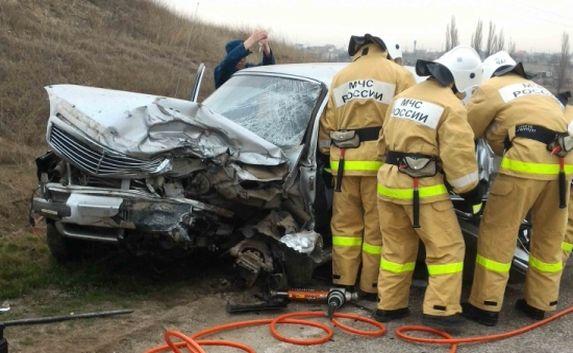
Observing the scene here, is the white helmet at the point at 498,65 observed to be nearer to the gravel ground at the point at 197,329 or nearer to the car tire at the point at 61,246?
the gravel ground at the point at 197,329

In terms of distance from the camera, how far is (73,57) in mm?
11695

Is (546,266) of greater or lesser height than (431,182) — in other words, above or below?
below

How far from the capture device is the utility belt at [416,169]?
4074mm

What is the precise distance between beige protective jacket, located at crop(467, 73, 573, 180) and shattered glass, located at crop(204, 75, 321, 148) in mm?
1339

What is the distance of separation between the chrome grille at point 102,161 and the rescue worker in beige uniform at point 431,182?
5.08ft

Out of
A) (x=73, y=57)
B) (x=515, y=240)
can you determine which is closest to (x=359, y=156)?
(x=515, y=240)

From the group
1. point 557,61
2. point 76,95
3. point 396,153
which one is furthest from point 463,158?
point 557,61

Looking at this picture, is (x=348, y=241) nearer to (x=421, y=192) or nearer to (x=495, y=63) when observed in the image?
(x=421, y=192)

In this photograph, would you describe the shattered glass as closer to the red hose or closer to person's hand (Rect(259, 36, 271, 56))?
person's hand (Rect(259, 36, 271, 56))

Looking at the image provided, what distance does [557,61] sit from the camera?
27.5 metres

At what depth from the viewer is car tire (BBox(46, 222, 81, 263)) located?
4.91 m

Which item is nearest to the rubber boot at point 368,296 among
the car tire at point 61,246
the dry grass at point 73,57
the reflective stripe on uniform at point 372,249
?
the reflective stripe on uniform at point 372,249

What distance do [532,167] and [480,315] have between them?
105 cm

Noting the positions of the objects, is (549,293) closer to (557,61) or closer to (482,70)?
(482,70)
